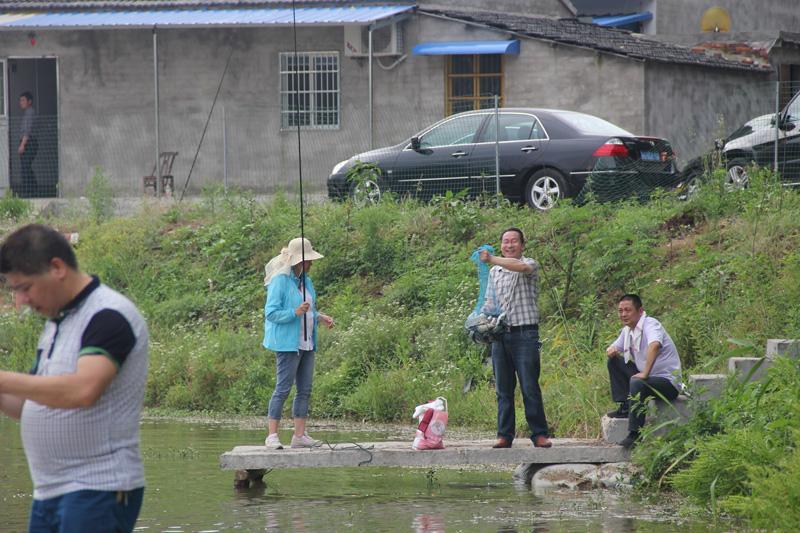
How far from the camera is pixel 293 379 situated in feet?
38.7

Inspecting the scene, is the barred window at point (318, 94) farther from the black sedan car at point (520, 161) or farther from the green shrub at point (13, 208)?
the black sedan car at point (520, 161)

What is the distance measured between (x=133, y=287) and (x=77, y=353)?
1655 cm

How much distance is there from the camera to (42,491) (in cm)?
518

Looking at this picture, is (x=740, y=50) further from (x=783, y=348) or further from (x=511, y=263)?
(x=511, y=263)

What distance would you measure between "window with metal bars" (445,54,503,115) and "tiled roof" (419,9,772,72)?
0.79m

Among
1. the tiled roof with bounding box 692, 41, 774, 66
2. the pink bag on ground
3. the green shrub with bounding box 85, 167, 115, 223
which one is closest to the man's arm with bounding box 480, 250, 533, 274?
the pink bag on ground

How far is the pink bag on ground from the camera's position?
11320 millimetres

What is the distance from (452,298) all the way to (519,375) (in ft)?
20.2

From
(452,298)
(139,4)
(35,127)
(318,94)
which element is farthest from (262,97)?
(452,298)

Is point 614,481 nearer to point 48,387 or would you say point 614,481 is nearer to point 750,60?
point 48,387

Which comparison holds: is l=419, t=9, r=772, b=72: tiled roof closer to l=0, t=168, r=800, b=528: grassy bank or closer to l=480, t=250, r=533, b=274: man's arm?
l=0, t=168, r=800, b=528: grassy bank

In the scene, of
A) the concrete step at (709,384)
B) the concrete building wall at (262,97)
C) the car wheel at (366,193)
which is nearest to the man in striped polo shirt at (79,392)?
the concrete step at (709,384)

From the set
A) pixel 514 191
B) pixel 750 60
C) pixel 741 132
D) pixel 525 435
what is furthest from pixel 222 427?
pixel 750 60

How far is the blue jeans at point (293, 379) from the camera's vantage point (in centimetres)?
1168
